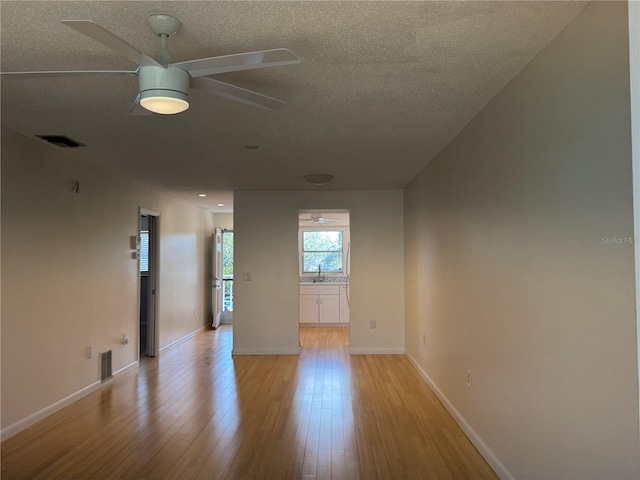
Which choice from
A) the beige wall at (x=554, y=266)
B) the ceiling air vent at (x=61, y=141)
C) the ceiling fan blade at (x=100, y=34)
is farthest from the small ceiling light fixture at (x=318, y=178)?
the ceiling fan blade at (x=100, y=34)

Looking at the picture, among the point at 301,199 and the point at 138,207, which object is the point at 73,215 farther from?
the point at 301,199

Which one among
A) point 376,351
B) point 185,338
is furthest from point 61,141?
point 376,351

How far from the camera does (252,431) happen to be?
3293mm

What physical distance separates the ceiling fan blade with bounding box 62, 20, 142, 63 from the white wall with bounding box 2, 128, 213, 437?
2417mm

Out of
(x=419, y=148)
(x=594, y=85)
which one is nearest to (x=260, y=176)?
(x=419, y=148)

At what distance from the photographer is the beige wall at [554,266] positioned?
1.50 m

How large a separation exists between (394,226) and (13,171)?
4.50m

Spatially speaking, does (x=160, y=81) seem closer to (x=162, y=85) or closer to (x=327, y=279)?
(x=162, y=85)

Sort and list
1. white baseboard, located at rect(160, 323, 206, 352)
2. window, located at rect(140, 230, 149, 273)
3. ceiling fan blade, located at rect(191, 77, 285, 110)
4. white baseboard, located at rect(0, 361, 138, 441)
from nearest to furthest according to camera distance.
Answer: ceiling fan blade, located at rect(191, 77, 285, 110) < white baseboard, located at rect(0, 361, 138, 441) < white baseboard, located at rect(160, 323, 206, 352) < window, located at rect(140, 230, 149, 273)

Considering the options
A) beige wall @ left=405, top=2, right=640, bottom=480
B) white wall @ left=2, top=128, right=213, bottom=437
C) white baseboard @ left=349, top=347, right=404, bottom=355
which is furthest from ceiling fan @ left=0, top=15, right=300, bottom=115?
white baseboard @ left=349, top=347, right=404, bottom=355

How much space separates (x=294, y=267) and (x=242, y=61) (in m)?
4.69

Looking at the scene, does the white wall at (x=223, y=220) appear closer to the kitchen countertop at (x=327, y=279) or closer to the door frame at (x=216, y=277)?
the door frame at (x=216, y=277)

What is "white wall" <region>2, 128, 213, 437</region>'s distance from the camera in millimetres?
3256

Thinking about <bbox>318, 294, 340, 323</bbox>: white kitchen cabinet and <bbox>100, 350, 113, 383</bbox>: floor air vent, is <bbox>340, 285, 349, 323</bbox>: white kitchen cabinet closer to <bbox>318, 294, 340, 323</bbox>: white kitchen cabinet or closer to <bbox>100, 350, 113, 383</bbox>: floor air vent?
<bbox>318, 294, 340, 323</bbox>: white kitchen cabinet
